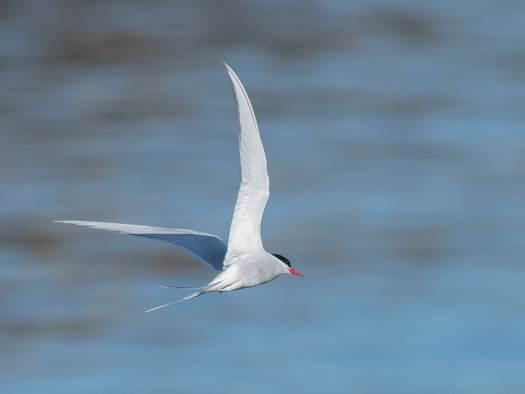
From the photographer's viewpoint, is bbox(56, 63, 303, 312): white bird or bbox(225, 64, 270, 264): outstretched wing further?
bbox(225, 64, 270, 264): outstretched wing

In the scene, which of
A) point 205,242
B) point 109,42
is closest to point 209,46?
point 109,42

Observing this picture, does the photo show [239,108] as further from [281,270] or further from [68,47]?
[68,47]

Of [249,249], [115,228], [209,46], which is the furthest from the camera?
[209,46]

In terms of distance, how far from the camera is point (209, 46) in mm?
9000

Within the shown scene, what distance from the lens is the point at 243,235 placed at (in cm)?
431

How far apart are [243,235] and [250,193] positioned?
0.14 m

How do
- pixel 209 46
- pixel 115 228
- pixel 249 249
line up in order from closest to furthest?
pixel 115 228
pixel 249 249
pixel 209 46

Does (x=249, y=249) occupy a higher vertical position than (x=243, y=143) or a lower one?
lower

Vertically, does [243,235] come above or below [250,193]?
below

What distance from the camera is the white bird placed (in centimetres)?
409

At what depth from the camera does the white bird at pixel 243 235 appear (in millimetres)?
4086

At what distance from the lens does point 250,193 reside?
4.39 metres

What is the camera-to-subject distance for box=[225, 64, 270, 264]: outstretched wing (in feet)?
13.8

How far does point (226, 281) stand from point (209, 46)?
5.03 m
